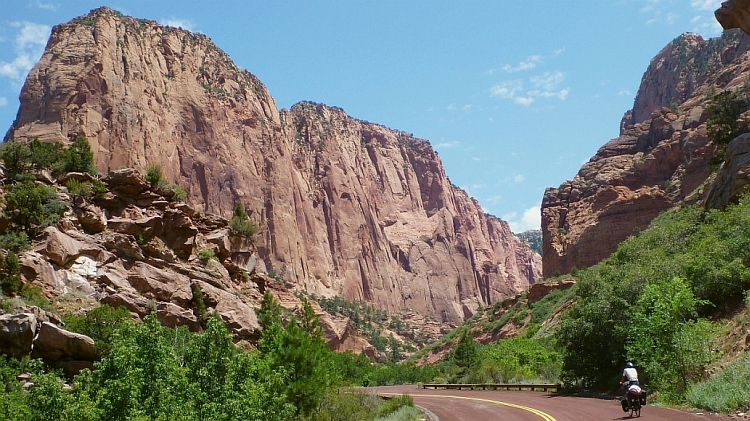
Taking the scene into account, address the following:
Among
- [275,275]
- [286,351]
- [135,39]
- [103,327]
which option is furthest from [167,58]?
[286,351]

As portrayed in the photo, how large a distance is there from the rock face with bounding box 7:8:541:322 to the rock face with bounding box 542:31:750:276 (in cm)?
5234

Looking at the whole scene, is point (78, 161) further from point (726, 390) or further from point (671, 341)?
point (726, 390)

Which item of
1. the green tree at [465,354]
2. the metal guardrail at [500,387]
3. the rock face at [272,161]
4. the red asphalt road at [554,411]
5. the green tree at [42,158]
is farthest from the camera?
the rock face at [272,161]

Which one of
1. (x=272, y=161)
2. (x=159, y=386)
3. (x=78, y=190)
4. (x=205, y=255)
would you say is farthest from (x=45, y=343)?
(x=272, y=161)

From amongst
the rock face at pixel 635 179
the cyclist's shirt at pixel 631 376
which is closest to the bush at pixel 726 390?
the cyclist's shirt at pixel 631 376

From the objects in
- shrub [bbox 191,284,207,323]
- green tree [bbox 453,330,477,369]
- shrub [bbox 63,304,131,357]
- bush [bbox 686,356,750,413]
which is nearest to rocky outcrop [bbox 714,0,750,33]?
bush [bbox 686,356,750,413]

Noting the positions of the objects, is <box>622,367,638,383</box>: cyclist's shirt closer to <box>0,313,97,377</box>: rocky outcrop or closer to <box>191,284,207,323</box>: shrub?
<box>0,313,97,377</box>: rocky outcrop

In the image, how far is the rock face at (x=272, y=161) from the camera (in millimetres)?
95312

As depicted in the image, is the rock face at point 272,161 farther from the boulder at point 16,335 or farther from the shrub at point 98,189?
→ the boulder at point 16,335

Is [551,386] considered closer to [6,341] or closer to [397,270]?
[6,341]

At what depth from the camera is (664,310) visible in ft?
57.3

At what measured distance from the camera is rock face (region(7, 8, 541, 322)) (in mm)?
95312

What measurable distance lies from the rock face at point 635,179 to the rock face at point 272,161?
52.3 meters

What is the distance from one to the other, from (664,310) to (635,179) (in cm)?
7268
